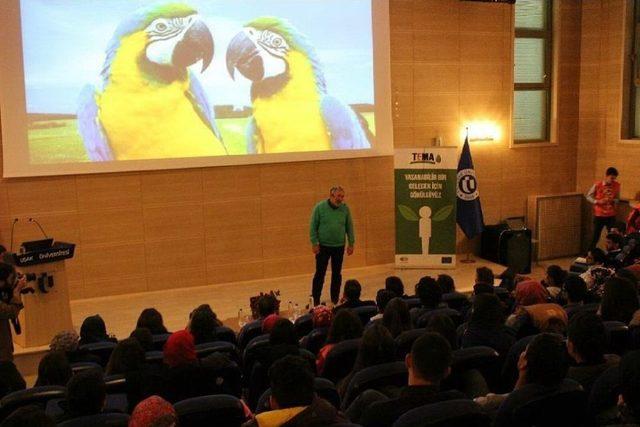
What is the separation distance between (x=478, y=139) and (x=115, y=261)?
5068 mm

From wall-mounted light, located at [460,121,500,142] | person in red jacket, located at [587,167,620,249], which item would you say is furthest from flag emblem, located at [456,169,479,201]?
person in red jacket, located at [587,167,620,249]

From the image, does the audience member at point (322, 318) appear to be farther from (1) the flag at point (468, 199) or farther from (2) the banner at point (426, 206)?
(1) the flag at point (468, 199)

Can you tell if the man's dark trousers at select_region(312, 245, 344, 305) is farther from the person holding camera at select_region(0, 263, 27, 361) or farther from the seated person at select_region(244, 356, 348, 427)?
the seated person at select_region(244, 356, 348, 427)

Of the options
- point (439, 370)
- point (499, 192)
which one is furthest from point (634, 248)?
point (439, 370)

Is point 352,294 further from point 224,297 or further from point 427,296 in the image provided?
point 224,297

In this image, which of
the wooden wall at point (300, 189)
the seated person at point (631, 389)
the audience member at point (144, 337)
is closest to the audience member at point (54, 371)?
the audience member at point (144, 337)

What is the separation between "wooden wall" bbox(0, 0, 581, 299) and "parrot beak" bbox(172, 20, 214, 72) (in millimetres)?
1285

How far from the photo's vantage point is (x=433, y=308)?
489 cm

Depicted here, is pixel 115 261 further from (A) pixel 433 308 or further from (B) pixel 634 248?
(B) pixel 634 248

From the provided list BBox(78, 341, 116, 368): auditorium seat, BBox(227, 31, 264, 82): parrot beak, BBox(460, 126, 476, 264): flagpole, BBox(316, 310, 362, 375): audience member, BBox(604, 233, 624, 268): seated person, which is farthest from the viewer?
BBox(460, 126, 476, 264): flagpole

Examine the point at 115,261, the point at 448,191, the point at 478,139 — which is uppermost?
the point at 478,139

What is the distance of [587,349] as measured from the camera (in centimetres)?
310

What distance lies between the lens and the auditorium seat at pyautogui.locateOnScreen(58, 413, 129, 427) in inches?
108

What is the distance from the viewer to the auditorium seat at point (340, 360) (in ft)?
12.4
